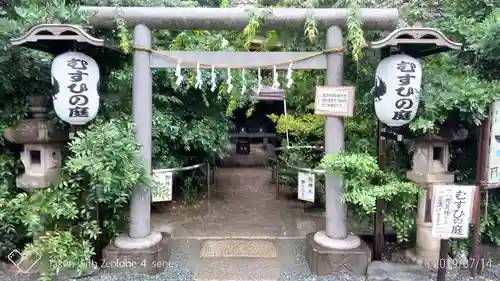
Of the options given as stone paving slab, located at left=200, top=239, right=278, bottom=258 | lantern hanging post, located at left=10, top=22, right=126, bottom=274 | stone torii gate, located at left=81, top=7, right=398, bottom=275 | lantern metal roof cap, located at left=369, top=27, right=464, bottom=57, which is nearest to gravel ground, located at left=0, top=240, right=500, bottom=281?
stone torii gate, located at left=81, top=7, right=398, bottom=275

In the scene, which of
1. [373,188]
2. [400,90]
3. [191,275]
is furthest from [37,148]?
[400,90]

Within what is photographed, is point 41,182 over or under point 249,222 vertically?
over

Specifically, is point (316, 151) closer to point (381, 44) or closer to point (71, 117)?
point (381, 44)

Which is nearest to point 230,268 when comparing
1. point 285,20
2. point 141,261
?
point 141,261

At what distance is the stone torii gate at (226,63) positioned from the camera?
14.9 ft

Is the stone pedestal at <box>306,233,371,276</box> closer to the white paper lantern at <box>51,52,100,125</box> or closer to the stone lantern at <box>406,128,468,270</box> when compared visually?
the stone lantern at <box>406,128,468,270</box>

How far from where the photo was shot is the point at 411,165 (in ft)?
17.1

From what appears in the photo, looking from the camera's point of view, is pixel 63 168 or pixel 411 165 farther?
pixel 411 165

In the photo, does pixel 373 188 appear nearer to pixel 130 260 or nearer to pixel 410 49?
pixel 410 49

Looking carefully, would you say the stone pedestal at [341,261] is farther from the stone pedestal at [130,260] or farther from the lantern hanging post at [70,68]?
the lantern hanging post at [70,68]

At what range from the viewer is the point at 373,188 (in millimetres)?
4344

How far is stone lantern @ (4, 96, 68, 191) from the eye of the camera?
445cm

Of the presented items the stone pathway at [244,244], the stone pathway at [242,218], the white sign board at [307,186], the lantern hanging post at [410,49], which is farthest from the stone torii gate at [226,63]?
the stone pathway at [242,218]

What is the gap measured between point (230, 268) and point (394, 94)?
311 centimetres
